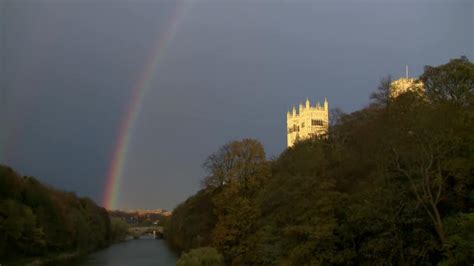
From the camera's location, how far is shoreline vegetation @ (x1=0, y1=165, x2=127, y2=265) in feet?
239

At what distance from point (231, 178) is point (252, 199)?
6.09 m

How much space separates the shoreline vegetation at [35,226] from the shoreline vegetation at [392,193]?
36956 millimetres

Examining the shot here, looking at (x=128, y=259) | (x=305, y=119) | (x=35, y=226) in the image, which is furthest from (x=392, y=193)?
(x=305, y=119)

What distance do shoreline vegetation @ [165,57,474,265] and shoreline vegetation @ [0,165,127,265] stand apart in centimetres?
3696

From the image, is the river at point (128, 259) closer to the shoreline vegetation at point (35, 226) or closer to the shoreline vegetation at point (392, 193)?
the shoreline vegetation at point (35, 226)

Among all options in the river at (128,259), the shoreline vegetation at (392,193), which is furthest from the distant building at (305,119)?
the shoreline vegetation at (392,193)

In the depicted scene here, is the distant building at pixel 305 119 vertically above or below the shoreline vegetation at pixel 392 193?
above

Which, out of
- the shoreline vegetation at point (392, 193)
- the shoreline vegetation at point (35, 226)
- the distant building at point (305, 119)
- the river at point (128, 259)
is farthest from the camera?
the distant building at point (305, 119)

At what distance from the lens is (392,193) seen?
33.8 meters

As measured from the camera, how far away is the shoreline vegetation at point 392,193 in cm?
3189

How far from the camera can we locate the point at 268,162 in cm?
6141

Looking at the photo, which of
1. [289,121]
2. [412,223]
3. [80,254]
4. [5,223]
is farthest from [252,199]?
[289,121]

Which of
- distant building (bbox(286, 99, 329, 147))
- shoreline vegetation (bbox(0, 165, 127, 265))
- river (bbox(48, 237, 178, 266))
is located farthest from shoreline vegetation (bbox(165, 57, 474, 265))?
distant building (bbox(286, 99, 329, 147))

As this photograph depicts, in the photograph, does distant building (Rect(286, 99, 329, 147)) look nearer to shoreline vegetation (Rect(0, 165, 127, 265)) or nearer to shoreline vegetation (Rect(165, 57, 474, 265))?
shoreline vegetation (Rect(0, 165, 127, 265))
